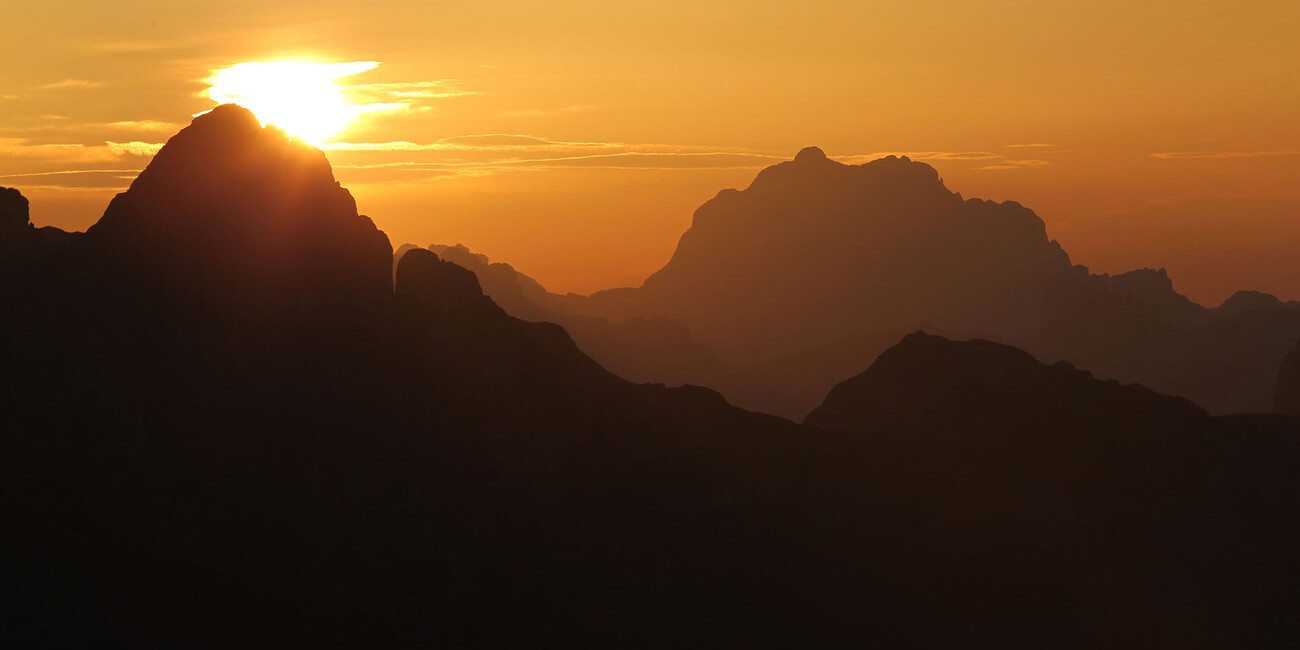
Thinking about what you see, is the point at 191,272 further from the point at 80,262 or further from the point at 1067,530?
the point at 1067,530

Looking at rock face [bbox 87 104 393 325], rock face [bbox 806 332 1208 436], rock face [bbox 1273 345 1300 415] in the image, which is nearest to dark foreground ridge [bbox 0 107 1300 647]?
rock face [bbox 87 104 393 325]

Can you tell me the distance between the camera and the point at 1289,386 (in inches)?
6462

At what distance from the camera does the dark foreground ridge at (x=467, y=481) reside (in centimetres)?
8081

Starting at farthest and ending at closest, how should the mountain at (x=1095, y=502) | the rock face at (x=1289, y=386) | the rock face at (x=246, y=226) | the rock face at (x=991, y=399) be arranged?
the rock face at (x=1289, y=386) → the rock face at (x=991, y=399) → the mountain at (x=1095, y=502) → the rock face at (x=246, y=226)

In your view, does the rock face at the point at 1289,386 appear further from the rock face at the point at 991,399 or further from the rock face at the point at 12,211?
the rock face at the point at 12,211

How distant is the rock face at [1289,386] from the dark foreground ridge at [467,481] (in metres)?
53.8

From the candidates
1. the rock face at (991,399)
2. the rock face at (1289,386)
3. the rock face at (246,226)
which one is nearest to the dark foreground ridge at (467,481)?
the rock face at (246,226)

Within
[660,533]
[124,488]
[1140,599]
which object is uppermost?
[124,488]

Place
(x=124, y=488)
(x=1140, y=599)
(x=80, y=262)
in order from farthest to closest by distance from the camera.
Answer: (x=1140, y=599), (x=80, y=262), (x=124, y=488)

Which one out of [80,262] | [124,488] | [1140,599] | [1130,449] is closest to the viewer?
[124,488]

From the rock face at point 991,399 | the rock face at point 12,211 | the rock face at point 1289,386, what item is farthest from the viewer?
the rock face at point 1289,386

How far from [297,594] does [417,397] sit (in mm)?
15866

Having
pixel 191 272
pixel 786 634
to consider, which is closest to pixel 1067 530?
pixel 786 634

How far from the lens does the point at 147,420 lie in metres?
83.6
